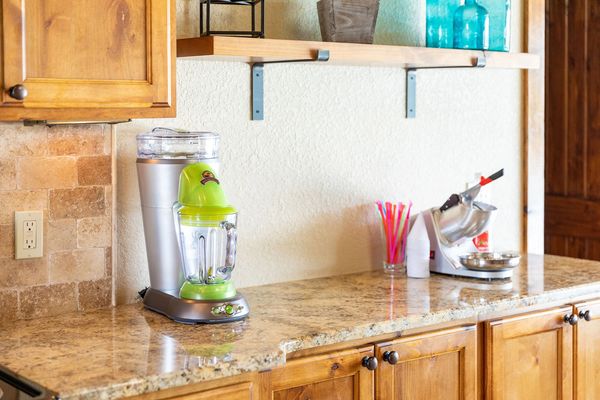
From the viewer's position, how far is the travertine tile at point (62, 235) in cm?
239

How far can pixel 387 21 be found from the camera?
9.98 ft

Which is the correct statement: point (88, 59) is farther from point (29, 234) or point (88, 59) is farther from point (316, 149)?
point (316, 149)

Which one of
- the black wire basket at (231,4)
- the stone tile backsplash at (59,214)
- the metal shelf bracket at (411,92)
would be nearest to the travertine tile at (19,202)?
the stone tile backsplash at (59,214)

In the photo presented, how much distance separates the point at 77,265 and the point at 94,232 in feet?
0.32

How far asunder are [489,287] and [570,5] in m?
2.59

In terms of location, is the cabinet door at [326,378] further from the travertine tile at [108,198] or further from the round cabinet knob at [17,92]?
the round cabinet knob at [17,92]

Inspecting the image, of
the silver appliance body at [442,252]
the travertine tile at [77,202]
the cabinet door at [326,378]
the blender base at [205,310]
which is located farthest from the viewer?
the silver appliance body at [442,252]

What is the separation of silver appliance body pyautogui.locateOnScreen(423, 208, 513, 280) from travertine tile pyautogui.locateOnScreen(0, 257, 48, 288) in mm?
1207

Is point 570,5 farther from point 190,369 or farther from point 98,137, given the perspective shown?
point 190,369

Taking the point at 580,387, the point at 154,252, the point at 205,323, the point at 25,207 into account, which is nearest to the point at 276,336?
the point at 205,323

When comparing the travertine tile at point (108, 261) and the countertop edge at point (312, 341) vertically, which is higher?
the travertine tile at point (108, 261)

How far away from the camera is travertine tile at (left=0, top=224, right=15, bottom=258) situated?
91.2 inches

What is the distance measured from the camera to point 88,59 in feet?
6.78

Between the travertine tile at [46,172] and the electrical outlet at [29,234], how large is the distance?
0.07m
